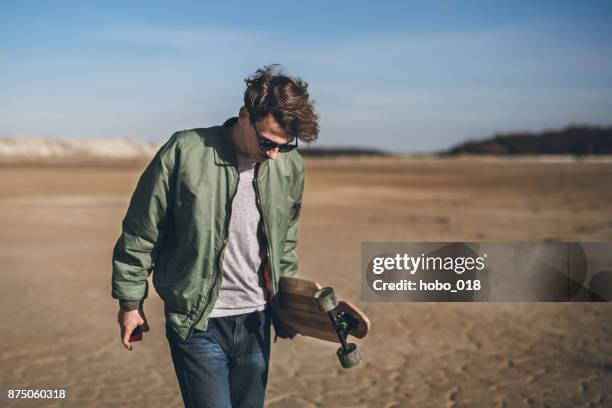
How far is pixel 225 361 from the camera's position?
2.19 meters

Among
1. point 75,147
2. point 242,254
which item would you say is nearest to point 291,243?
point 242,254

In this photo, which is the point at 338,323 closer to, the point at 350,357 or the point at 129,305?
the point at 350,357

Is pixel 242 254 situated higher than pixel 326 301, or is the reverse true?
pixel 242 254

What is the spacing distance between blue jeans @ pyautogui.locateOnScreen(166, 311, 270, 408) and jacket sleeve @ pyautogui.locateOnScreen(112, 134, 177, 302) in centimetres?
22

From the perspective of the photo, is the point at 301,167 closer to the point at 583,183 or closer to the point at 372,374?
the point at 372,374

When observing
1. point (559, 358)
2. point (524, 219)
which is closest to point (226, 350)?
point (559, 358)

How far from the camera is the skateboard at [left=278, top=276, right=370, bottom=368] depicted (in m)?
2.11

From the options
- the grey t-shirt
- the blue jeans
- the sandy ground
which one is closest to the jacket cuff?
the blue jeans

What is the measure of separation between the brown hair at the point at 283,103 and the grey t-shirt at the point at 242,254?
0.23m

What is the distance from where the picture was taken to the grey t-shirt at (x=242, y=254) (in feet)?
7.18

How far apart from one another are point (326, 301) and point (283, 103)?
0.66 m

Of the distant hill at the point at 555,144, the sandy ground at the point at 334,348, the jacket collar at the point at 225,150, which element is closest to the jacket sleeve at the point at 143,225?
the jacket collar at the point at 225,150

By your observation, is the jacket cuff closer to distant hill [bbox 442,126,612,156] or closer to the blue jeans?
the blue jeans

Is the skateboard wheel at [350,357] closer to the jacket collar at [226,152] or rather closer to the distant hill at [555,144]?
the jacket collar at [226,152]
